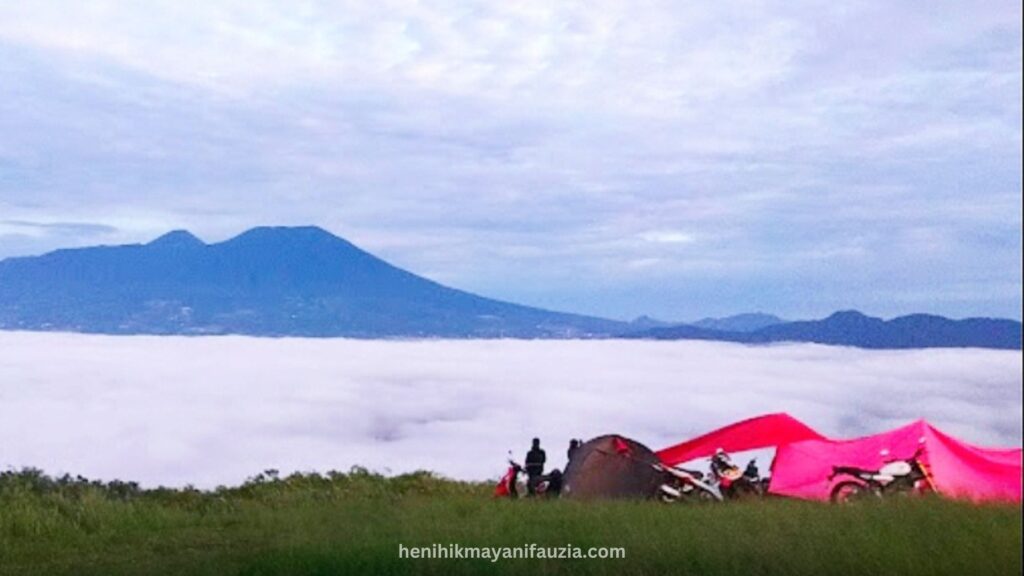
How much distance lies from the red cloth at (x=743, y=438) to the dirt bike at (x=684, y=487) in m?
0.35

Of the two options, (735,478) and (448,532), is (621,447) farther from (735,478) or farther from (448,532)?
(448,532)

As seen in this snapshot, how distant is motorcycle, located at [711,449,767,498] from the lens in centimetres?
1105

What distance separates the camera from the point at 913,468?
8023 millimetres

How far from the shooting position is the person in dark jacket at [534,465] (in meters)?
12.6

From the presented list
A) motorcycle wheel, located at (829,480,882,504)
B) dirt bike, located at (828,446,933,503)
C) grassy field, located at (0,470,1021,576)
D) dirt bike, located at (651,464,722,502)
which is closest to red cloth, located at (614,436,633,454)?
dirt bike, located at (651,464,722,502)

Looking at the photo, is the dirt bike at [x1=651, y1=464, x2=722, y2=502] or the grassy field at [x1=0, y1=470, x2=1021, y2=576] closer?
the grassy field at [x1=0, y1=470, x2=1021, y2=576]

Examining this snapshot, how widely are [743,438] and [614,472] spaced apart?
1.26 metres

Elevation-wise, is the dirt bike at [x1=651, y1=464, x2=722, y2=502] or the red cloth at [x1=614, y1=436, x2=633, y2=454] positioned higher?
the red cloth at [x1=614, y1=436, x2=633, y2=454]

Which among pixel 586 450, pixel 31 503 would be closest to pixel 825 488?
pixel 586 450

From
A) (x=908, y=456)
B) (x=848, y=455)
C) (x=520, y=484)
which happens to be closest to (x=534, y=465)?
(x=520, y=484)

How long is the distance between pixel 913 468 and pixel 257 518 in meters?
5.94

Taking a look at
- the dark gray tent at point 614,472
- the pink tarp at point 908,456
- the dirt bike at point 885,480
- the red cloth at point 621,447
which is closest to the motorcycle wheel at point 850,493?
the dirt bike at point 885,480

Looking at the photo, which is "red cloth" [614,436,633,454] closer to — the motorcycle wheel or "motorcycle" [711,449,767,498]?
"motorcycle" [711,449,767,498]

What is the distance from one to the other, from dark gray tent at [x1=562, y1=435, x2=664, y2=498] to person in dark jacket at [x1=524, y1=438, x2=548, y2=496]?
625mm
